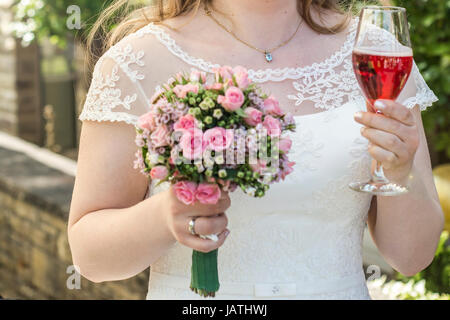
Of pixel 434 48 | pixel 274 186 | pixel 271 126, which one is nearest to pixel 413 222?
pixel 274 186

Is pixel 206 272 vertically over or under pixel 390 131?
under

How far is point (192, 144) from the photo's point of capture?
150cm

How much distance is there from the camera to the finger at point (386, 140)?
65.4 inches

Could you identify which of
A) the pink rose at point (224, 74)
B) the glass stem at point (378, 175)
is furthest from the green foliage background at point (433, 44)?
the pink rose at point (224, 74)

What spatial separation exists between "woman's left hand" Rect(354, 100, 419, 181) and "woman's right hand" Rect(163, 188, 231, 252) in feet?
1.20

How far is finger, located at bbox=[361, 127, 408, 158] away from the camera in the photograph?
1662 millimetres

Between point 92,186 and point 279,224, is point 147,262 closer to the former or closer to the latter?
point 92,186

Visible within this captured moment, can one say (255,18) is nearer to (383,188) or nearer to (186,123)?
(383,188)

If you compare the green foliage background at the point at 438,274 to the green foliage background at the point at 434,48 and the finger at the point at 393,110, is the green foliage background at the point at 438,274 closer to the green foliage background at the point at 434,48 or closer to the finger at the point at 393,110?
the green foliage background at the point at 434,48

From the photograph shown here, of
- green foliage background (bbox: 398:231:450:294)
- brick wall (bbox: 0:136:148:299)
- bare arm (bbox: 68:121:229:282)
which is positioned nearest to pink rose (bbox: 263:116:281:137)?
bare arm (bbox: 68:121:229:282)

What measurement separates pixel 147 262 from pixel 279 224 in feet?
1.38

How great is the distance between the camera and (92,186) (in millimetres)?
2090

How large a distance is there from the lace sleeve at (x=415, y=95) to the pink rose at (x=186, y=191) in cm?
97

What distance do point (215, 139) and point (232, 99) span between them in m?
0.10
